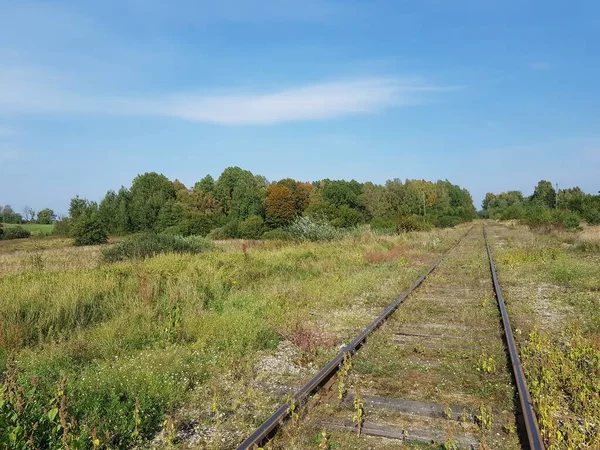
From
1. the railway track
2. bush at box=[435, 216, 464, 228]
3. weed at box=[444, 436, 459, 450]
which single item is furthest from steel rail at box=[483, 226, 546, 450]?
bush at box=[435, 216, 464, 228]

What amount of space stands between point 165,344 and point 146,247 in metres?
13.8

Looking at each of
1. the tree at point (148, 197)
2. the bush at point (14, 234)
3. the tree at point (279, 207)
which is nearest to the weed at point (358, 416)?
the tree at point (148, 197)

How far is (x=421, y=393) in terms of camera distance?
16.0ft

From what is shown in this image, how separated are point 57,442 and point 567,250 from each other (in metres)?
A: 21.6

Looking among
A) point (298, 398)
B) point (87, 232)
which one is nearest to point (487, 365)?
point (298, 398)

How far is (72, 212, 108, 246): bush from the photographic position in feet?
160

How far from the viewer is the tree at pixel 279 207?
8588cm

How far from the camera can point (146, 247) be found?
19.8 meters

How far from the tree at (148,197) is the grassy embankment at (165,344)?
218 feet

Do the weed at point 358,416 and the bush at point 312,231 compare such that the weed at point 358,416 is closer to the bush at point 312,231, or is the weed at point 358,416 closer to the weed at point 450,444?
the weed at point 450,444

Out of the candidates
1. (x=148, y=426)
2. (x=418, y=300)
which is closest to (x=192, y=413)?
(x=148, y=426)

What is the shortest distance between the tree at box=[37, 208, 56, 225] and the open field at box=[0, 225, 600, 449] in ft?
396

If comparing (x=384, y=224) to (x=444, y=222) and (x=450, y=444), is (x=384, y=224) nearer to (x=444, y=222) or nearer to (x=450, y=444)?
(x=444, y=222)

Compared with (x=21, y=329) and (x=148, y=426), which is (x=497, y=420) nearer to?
(x=148, y=426)
